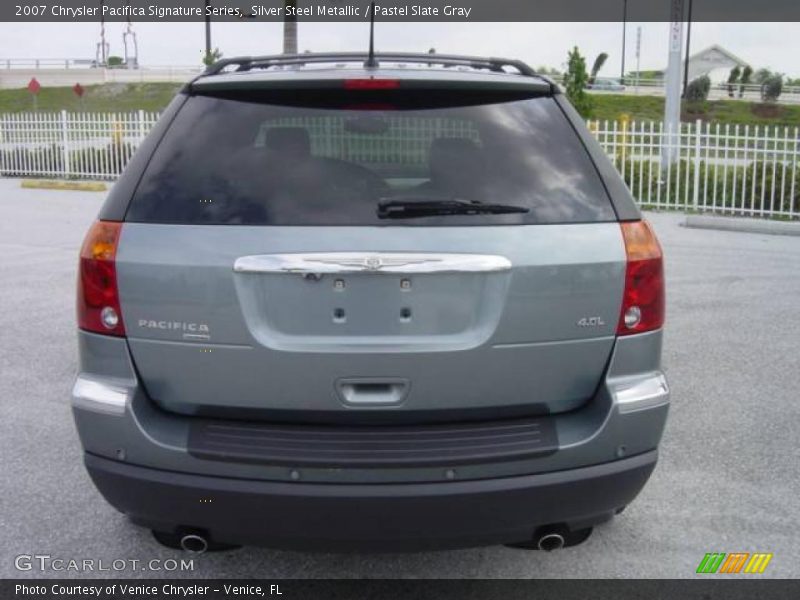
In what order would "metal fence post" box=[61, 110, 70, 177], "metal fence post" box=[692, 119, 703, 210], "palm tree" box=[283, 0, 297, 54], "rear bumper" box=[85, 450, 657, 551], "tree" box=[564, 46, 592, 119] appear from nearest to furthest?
"rear bumper" box=[85, 450, 657, 551] → "metal fence post" box=[692, 119, 703, 210] → "tree" box=[564, 46, 592, 119] → "palm tree" box=[283, 0, 297, 54] → "metal fence post" box=[61, 110, 70, 177]

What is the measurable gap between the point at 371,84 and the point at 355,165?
27 centimetres

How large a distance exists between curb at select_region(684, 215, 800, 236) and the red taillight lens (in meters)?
11.7

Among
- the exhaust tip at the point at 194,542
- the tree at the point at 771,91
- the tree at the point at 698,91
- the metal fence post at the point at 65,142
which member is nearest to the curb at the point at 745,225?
the exhaust tip at the point at 194,542

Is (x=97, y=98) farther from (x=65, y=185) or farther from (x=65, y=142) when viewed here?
(x=65, y=185)

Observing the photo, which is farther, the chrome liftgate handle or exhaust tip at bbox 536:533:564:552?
exhaust tip at bbox 536:533:564:552

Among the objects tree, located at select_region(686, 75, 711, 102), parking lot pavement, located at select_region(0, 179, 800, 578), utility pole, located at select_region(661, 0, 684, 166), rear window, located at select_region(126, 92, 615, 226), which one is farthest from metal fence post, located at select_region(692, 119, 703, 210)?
tree, located at select_region(686, 75, 711, 102)

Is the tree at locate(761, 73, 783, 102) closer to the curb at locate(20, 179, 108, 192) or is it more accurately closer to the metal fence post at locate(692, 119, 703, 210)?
the metal fence post at locate(692, 119, 703, 210)

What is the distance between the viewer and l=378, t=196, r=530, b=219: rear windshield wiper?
9.09ft

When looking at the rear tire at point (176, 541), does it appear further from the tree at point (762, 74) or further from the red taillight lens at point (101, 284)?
the tree at point (762, 74)

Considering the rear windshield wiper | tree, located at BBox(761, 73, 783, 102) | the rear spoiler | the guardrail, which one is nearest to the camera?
the rear windshield wiper

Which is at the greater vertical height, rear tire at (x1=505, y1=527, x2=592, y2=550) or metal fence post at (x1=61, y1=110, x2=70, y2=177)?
metal fence post at (x1=61, y1=110, x2=70, y2=177)

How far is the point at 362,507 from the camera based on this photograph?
2656 mm

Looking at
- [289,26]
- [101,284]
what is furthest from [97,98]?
[101,284]

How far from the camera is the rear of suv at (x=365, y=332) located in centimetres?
271
